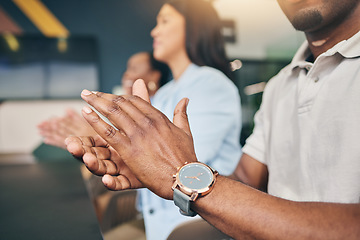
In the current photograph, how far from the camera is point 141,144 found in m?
0.38

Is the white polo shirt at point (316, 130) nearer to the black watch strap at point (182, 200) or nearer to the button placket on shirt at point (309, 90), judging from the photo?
the button placket on shirt at point (309, 90)

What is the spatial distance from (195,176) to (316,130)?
0.28 metres

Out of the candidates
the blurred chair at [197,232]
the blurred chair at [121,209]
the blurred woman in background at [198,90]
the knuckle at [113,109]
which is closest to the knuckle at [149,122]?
the knuckle at [113,109]

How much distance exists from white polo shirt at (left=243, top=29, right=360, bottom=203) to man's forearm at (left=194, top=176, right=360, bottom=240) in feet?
0.48

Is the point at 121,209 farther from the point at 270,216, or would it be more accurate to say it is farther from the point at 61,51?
the point at 61,51

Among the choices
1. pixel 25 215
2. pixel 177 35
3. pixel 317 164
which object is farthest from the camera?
pixel 177 35

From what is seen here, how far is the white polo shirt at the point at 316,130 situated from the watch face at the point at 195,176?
0.80 ft

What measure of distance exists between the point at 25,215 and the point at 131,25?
60.0 inches

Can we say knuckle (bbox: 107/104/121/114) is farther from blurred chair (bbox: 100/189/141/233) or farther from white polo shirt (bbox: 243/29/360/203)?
blurred chair (bbox: 100/189/141/233)

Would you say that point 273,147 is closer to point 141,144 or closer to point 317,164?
point 317,164

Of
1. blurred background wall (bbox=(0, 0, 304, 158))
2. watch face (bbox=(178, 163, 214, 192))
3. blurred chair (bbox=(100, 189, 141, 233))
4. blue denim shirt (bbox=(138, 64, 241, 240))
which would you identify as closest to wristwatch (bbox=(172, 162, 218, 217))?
watch face (bbox=(178, 163, 214, 192))

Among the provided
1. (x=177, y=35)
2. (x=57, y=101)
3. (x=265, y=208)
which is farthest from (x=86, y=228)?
(x=57, y=101)

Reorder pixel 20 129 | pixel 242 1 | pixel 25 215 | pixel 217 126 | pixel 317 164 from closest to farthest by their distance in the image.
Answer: pixel 317 164
pixel 25 215
pixel 217 126
pixel 242 1
pixel 20 129

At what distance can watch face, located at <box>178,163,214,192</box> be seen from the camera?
37cm
